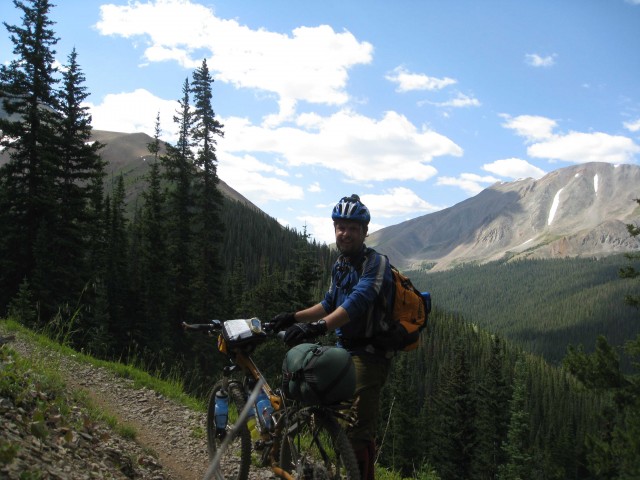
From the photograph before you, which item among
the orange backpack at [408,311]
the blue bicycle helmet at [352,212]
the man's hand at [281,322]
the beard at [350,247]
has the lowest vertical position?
the man's hand at [281,322]

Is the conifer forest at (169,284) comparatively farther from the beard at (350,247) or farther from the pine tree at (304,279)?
the beard at (350,247)

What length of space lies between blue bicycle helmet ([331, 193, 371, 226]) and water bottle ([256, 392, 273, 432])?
6.35 ft

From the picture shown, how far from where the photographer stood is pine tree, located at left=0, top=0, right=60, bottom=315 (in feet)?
80.3

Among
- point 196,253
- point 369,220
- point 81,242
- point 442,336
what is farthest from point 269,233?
point 369,220

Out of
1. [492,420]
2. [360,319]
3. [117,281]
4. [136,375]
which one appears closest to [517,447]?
[492,420]

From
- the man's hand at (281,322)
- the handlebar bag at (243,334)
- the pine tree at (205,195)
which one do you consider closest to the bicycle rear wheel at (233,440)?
the handlebar bag at (243,334)

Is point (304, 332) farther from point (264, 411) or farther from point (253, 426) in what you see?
point (253, 426)

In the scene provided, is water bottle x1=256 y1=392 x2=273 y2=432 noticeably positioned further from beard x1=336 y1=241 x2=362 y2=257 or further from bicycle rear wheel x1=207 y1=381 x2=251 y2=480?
beard x1=336 y1=241 x2=362 y2=257

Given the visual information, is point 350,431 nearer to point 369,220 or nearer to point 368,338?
point 368,338

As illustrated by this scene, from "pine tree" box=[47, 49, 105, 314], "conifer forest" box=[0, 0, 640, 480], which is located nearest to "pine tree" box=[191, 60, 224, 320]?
"conifer forest" box=[0, 0, 640, 480]

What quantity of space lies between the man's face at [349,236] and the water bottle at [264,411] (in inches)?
65.4

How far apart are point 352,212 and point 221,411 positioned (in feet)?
9.38

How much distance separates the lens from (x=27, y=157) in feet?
83.2

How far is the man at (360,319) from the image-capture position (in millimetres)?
4105
